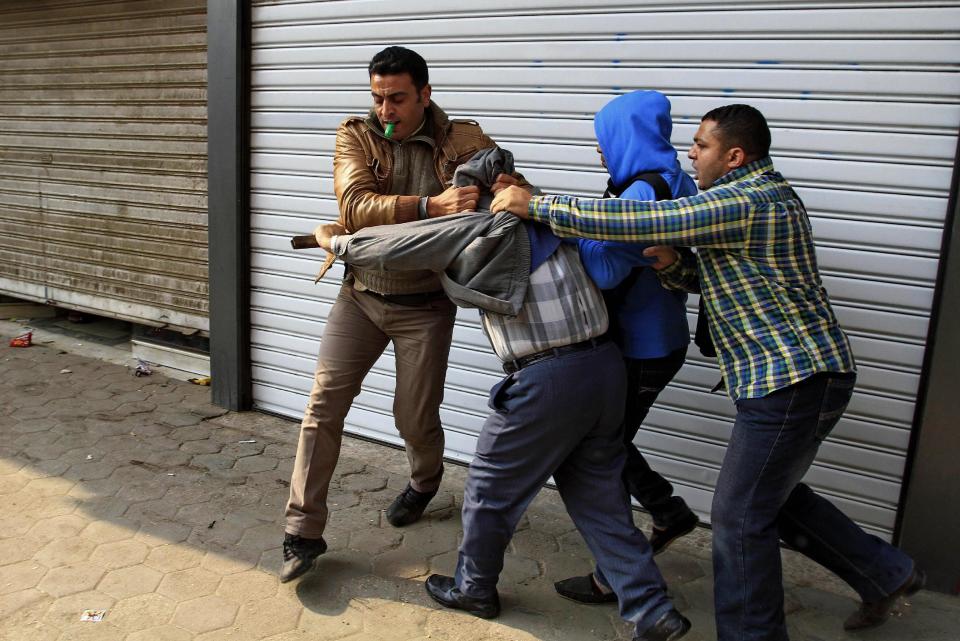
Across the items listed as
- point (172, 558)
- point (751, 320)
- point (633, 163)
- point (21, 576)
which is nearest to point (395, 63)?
point (633, 163)

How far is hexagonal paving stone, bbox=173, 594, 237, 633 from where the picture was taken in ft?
9.55

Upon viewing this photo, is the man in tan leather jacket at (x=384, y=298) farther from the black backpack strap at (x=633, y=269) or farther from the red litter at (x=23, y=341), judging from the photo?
the red litter at (x=23, y=341)

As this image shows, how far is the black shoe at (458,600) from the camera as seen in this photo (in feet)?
9.89

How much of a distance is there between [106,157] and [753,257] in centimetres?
562

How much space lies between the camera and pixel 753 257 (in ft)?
8.05

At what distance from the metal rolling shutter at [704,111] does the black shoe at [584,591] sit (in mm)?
958

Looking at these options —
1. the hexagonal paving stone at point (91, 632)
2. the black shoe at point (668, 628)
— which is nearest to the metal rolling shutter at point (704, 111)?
the black shoe at point (668, 628)

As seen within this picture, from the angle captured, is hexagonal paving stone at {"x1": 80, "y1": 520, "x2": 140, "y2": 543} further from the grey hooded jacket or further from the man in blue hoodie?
the man in blue hoodie

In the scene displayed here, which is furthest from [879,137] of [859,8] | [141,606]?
[141,606]

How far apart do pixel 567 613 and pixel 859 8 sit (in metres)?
2.78

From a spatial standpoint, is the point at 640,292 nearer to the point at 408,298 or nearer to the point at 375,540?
the point at 408,298

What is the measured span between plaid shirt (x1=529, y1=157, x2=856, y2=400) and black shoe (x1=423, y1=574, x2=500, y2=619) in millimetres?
1247

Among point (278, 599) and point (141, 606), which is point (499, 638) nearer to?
point (278, 599)

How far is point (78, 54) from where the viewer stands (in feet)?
21.2
